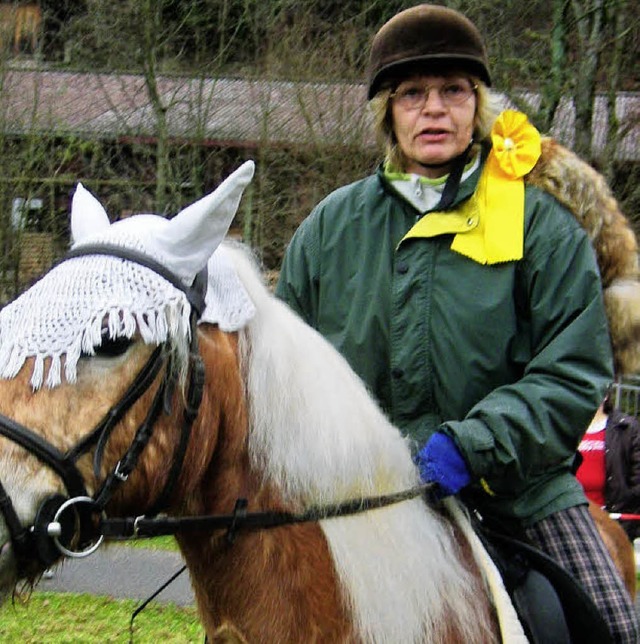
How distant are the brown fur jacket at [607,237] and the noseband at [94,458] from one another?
116 cm

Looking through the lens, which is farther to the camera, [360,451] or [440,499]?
[440,499]

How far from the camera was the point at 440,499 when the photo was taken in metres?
2.39

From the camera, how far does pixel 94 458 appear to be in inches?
74.7

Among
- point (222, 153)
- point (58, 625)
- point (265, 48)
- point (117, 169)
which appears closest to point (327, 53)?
point (265, 48)

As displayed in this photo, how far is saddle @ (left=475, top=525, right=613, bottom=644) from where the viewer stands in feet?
7.90

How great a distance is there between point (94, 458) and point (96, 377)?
0.17 meters

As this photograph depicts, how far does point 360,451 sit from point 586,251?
88 centimetres

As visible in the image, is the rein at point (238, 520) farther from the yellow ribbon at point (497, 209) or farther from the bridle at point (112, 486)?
the yellow ribbon at point (497, 209)

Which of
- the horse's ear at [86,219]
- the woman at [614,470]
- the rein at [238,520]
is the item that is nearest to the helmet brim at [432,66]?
the horse's ear at [86,219]

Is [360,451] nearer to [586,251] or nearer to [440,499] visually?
[440,499]

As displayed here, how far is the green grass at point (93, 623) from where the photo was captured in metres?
6.08

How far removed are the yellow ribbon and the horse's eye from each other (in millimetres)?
1047

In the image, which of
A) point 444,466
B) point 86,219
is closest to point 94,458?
point 86,219

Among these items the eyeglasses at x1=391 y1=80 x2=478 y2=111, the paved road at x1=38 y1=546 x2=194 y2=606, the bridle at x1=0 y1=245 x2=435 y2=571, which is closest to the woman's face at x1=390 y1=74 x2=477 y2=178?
the eyeglasses at x1=391 y1=80 x2=478 y2=111
